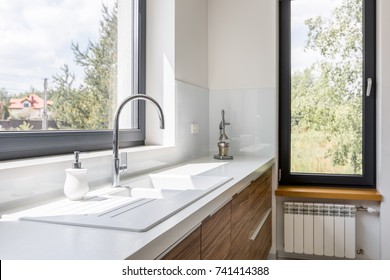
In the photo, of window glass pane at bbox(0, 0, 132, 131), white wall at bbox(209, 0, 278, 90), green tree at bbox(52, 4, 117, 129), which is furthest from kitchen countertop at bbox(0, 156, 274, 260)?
white wall at bbox(209, 0, 278, 90)

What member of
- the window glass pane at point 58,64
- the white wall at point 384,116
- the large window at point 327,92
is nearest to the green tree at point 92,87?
the window glass pane at point 58,64

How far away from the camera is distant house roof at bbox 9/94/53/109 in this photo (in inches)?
55.8

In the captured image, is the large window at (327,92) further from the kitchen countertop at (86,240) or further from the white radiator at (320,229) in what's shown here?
the kitchen countertop at (86,240)

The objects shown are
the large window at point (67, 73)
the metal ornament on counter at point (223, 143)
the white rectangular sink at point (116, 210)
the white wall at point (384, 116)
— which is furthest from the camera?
the metal ornament on counter at point (223, 143)

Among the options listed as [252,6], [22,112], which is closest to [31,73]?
[22,112]

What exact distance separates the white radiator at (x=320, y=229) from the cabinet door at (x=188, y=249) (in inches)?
77.7

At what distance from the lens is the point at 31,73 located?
4.92ft

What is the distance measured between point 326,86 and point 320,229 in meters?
1.21

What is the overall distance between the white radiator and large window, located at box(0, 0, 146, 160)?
1.48 metres

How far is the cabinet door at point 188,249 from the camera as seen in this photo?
0.92m

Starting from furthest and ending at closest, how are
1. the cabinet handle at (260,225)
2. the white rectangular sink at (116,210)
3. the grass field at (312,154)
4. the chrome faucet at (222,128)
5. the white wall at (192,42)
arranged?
1. the grass field at (312,154)
2. the chrome faucet at (222,128)
3. the white wall at (192,42)
4. the cabinet handle at (260,225)
5. the white rectangular sink at (116,210)

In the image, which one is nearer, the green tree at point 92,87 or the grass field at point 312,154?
the green tree at point 92,87

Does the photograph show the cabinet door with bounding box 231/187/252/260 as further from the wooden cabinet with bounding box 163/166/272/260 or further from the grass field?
the grass field
